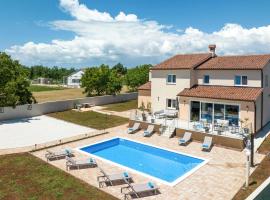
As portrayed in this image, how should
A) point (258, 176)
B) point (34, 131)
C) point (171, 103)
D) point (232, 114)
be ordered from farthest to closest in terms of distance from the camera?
point (171, 103)
point (34, 131)
point (232, 114)
point (258, 176)

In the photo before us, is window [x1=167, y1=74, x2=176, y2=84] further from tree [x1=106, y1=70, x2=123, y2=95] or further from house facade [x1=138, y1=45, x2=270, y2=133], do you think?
tree [x1=106, y1=70, x2=123, y2=95]

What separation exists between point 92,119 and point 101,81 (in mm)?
21262

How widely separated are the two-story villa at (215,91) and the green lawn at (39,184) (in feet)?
47.4

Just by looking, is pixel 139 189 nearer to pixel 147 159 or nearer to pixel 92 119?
pixel 147 159

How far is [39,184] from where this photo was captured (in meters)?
17.2

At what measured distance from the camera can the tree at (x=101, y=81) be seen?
56.8 meters

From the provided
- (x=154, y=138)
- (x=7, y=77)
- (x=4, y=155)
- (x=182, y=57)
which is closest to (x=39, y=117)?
(x=7, y=77)

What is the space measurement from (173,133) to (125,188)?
504 inches

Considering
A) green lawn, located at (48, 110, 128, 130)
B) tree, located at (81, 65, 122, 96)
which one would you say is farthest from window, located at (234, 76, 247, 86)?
tree, located at (81, 65, 122, 96)

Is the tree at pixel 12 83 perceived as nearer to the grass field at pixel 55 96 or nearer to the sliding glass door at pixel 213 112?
the grass field at pixel 55 96

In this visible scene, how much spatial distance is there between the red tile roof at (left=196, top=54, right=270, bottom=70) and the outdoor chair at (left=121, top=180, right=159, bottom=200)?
1879 cm

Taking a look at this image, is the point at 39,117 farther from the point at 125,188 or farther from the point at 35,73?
the point at 35,73

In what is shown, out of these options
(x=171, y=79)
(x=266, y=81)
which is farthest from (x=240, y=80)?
(x=171, y=79)

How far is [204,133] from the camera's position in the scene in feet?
86.0
